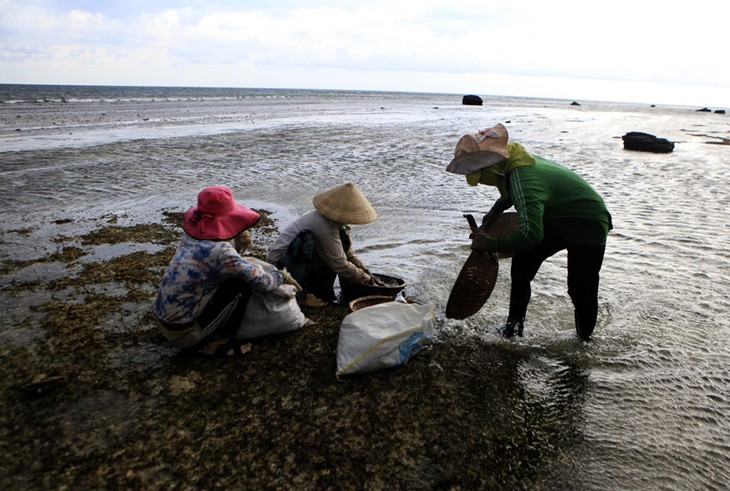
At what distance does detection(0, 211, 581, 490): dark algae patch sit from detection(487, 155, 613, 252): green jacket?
3.27 ft

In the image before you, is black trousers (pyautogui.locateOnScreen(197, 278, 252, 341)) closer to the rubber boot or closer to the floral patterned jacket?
the floral patterned jacket

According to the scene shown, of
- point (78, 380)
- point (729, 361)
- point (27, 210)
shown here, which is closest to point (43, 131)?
point (27, 210)

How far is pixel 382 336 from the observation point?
10.5ft

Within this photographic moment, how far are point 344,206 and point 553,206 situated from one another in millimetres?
1627

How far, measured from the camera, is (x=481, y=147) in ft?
10.6

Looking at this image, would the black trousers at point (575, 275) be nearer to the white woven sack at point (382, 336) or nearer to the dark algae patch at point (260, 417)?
the dark algae patch at point (260, 417)

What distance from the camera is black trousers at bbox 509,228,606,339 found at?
350cm

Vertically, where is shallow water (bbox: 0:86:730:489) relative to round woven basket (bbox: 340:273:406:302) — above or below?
below

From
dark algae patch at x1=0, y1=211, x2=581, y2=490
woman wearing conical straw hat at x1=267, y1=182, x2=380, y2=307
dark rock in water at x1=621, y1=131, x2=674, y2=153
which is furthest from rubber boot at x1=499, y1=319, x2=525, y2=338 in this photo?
dark rock in water at x1=621, y1=131, x2=674, y2=153

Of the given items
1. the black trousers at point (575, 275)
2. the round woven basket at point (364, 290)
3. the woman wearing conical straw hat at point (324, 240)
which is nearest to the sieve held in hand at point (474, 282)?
the black trousers at point (575, 275)

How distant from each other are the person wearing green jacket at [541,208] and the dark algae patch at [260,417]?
0.77m

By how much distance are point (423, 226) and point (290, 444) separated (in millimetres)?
5144

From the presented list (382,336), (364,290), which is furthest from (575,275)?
(364,290)

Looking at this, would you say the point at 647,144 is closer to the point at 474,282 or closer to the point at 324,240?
the point at 474,282
